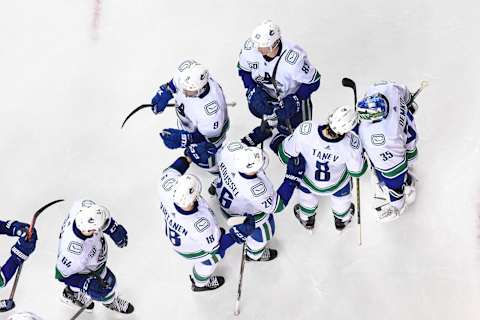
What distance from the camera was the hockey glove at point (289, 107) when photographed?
4.31m

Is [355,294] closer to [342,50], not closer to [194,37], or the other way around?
[342,50]

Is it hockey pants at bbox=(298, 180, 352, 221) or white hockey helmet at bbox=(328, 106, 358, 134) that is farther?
hockey pants at bbox=(298, 180, 352, 221)

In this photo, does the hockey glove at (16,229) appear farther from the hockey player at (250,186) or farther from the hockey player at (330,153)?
the hockey player at (330,153)

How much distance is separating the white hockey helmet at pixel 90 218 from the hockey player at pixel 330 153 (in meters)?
1.19

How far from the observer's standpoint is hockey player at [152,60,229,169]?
391 cm

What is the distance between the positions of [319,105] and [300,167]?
1332mm

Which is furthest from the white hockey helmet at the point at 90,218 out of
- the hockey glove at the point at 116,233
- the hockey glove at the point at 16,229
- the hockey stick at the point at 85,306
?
the hockey glove at the point at 16,229

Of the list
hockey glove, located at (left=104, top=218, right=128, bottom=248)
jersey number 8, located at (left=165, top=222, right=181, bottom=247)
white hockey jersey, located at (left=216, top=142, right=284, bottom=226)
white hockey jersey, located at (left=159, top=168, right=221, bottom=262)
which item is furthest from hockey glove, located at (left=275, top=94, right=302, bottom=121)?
hockey glove, located at (left=104, top=218, right=128, bottom=248)

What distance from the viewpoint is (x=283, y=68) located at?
425 cm

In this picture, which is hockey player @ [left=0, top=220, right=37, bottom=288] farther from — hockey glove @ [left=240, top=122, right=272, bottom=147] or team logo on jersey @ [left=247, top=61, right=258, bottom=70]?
team logo on jersey @ [left=247, top=61, right=258, bottom=70]

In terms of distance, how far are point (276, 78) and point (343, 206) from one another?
960 millimetres

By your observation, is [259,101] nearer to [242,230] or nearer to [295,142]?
[295,142]

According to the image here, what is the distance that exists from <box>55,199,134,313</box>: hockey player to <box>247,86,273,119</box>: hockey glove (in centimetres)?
122

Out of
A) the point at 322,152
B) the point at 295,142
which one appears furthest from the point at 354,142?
the point at 295,142
